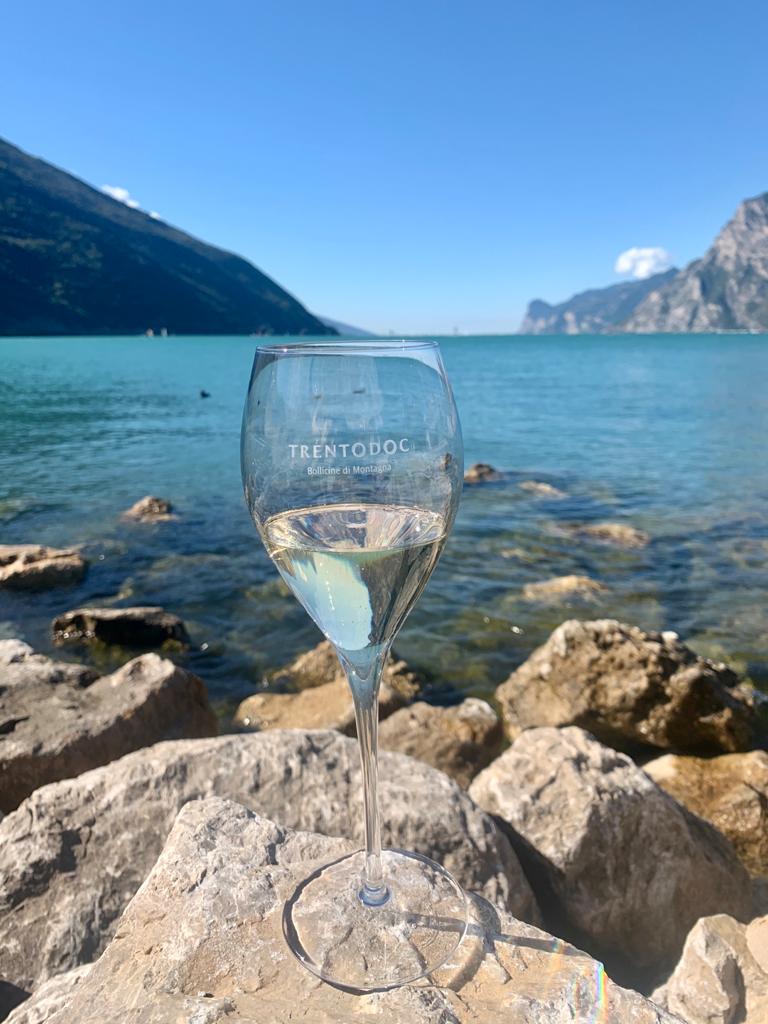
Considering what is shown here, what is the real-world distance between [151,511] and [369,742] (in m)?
12.4

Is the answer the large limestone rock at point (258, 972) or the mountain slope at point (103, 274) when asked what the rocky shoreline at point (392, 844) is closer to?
the large limestone rock at point (258, 972)

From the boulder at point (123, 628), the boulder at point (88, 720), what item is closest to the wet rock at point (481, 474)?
the boulder at point (123, 628)

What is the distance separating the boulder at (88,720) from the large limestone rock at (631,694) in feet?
9.76

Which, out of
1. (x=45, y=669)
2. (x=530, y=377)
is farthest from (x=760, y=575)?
(x=530, y=377)

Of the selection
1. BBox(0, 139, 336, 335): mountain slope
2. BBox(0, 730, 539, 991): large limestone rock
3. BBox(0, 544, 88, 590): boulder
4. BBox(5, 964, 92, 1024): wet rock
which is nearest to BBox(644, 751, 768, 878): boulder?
BBox(0, 730, 539, 991): large limestone rock

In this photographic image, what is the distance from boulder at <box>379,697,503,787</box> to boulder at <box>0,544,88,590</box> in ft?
19.9

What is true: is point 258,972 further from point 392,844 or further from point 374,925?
point 392,844

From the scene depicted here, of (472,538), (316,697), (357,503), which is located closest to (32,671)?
(316,697)

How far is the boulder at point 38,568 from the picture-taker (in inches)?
360

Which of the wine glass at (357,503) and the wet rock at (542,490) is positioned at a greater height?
the wine glass at (357,503)

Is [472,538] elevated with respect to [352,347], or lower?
lower

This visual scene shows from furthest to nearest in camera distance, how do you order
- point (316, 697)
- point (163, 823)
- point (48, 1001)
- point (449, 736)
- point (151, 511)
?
point (151, 511)
point (316, 697)
point (449, 736)
point (163, 823)
point (48, 1001)

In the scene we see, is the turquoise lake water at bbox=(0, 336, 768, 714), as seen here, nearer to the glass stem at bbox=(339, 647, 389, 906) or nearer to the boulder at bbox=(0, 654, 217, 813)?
the boulder at bbox=(0, 654, 217, 813)

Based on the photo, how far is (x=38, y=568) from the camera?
922 centimetres
